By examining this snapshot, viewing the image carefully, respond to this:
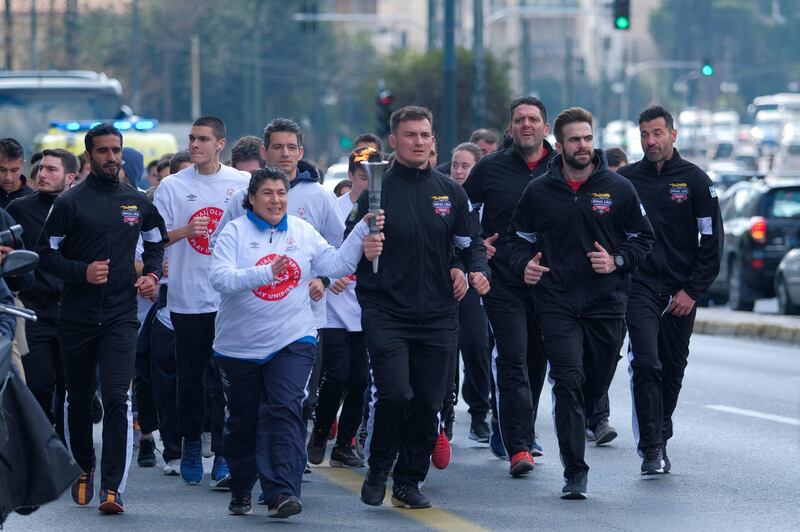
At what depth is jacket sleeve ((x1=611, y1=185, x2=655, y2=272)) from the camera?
31.8ft

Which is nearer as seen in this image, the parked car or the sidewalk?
the sidewalk

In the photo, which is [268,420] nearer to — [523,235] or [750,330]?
[523,235]

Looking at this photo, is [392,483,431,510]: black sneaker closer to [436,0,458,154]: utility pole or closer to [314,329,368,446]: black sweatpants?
[314,329,368,446]: black sweatpants

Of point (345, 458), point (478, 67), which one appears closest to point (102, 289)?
point (345, 458)

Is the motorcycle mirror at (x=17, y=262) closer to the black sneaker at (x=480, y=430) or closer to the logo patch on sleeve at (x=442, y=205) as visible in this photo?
the logo patch on sleeve at (x=442, y=205)

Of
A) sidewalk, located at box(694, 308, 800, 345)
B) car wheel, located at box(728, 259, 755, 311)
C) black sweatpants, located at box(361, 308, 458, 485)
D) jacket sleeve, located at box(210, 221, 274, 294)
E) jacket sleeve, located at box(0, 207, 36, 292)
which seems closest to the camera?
jacket sleeve, located at box(0, 207, 36, 292)

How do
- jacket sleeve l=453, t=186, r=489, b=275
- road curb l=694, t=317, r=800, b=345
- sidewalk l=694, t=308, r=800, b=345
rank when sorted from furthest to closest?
sidewalk l=694, t=308, r=800, b=345
road curb l=694, t=317, r=800, b=345
jacket sleeve l=453, t=186, r=489, b=275

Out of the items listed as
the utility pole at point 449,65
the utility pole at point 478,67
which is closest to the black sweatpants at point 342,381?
the utility pole at point 449,65

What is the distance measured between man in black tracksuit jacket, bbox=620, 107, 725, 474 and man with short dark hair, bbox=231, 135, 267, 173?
2.60 meters

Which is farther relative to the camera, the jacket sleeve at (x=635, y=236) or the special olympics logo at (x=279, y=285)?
the jacket sleeve at (x=635, y=236)

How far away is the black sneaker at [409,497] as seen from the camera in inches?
368

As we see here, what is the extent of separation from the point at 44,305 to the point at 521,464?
268cm

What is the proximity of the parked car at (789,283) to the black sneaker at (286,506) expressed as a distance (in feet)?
48.2

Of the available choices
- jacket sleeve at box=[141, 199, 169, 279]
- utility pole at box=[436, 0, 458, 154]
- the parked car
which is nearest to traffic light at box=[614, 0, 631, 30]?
utility pole at box=[436, 0, 458, 154]
